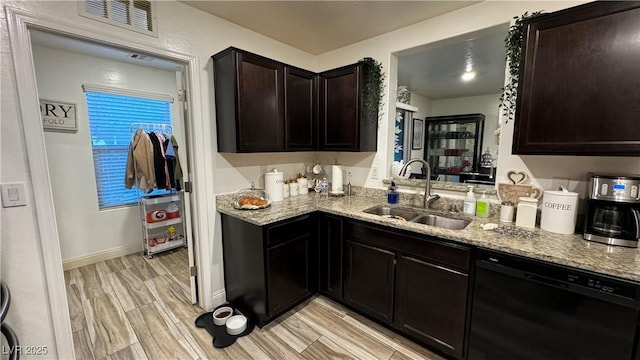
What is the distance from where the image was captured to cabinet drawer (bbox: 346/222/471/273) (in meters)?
1.59

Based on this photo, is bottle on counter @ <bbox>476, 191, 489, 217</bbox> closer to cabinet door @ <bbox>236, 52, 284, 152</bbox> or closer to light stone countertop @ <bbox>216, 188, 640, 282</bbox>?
light stone countertop @ <bbox>216, 188, 640, 282</bbox>

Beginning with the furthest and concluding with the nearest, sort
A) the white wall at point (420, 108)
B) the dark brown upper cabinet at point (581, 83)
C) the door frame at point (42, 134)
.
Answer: the white wall at point (420, 108), the door frame at point (42, 134), the dark brown upper cabinet at point (581, 83)

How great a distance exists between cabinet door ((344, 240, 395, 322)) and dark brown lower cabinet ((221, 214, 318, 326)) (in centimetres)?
36

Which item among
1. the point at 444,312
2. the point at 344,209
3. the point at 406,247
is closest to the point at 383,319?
the point at 444,312

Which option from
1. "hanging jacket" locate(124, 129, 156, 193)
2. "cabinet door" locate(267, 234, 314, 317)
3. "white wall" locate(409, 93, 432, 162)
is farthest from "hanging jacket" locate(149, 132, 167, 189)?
"white wall" locate(409, 93, 432, 162)

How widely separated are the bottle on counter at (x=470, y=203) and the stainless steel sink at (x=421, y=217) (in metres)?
0.11

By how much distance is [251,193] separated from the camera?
2.50m

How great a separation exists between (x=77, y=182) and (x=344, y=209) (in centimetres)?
317

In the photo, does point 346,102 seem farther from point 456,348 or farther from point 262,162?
point 456,348

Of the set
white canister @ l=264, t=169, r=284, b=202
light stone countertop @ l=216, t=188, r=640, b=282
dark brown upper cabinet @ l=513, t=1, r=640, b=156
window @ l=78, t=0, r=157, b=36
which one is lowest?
light stone countertop @ l=216, t=188, r=640, b=282

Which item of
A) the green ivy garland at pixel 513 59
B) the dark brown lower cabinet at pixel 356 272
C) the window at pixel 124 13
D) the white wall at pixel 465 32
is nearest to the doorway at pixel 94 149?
the window at pixel 124 13

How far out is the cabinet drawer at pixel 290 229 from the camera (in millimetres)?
1975

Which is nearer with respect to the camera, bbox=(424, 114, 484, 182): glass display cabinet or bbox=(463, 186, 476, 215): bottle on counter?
bbox=(463, 186, 476, 215): bottle on counter

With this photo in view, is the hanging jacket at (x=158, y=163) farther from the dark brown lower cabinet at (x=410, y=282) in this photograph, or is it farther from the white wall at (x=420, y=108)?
the white wall at (x=420, y=108)
